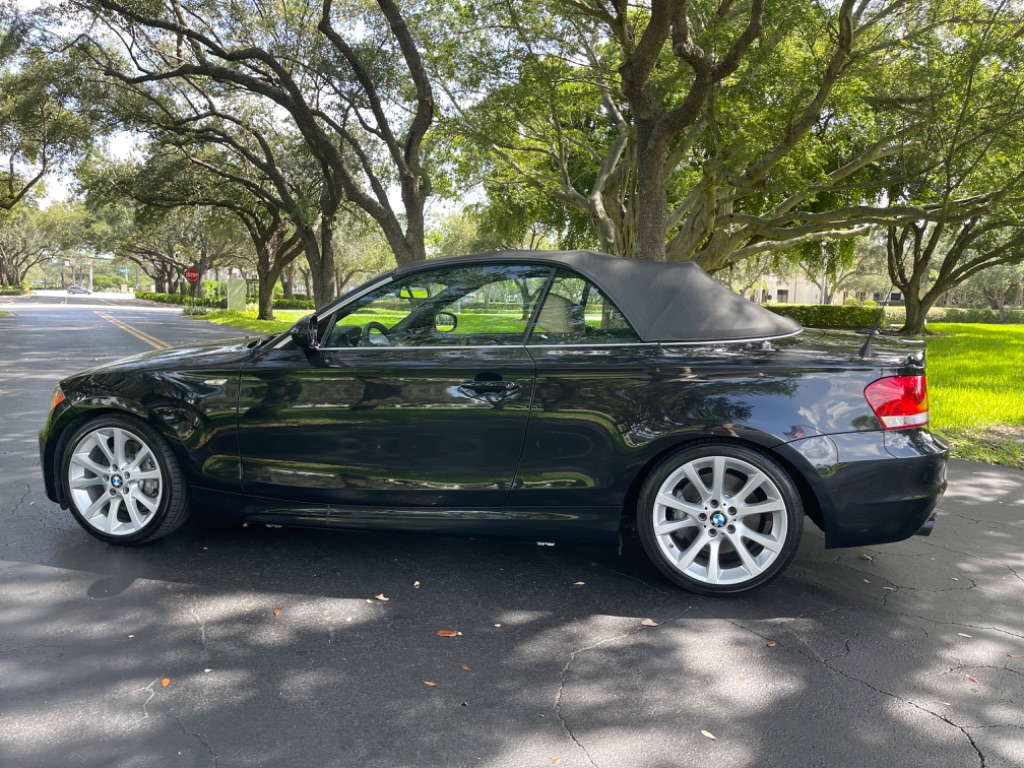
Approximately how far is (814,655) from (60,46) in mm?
21154

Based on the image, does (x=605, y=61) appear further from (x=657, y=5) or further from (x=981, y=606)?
(x=981, y=606)

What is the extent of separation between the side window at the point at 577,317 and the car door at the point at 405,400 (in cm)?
9

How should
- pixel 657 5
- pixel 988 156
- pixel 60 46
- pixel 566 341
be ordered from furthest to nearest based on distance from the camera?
1. pixel 60 46
2. pixel 988 156
3. pixel 657 5
4. pixel 566 341

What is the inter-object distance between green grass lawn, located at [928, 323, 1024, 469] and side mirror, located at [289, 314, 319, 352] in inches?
241

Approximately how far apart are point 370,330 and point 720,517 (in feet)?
6.64

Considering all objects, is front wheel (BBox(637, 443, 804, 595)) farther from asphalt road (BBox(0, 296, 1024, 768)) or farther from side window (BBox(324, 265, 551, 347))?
side window (BBox(324, 265, 551, 347))

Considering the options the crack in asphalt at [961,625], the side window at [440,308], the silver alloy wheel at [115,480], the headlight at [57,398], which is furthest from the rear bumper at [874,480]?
the headlight at [57,398]

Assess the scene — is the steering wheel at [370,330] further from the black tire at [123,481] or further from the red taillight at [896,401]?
the red taillight at [896,401]

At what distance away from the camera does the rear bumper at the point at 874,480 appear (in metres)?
3.56

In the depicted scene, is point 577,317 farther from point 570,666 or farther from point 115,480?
point 115,480

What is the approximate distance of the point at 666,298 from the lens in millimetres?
3941

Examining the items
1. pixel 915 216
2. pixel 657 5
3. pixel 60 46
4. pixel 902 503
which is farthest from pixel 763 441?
pixel 60 46

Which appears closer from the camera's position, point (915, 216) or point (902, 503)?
point (902, 503)

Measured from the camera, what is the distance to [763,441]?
3619 millimetres
